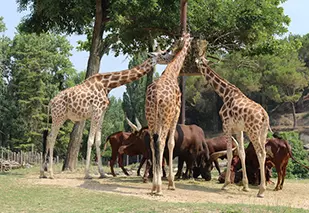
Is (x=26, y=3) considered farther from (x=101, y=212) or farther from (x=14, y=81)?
(x=14, y=81)

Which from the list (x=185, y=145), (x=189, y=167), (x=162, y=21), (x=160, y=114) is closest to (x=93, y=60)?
(x=162, y=21)

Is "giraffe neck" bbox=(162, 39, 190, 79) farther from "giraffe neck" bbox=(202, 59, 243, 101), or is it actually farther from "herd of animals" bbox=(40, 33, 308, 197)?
"giraffe neck" bbox=(202, 59, 243, 101)

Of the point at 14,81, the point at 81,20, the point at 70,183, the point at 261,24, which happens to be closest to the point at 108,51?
the point at 81,20

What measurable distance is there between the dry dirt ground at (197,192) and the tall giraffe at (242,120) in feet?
1.68

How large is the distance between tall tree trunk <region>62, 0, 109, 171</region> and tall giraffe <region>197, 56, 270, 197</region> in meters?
5.80

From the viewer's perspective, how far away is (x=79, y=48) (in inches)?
922

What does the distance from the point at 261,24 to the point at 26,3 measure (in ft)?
32.8

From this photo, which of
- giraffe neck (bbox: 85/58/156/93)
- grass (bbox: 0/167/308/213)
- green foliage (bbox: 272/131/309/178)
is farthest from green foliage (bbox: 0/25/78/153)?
grass (bbox: 0/167/308/213)

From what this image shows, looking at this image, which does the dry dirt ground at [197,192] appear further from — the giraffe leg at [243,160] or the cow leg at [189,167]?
the cow leg at [189,167]

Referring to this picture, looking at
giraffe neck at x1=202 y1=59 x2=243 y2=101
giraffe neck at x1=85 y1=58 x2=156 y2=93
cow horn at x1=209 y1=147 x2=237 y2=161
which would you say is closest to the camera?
giraffe neck at x1=202 y1=59 x2=243 y2=101

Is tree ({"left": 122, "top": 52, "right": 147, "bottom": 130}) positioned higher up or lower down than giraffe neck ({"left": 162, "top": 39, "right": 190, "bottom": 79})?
higher up

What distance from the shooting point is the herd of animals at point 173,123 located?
11.6 meters

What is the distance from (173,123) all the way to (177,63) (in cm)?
192

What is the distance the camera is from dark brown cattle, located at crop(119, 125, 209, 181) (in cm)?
1403
